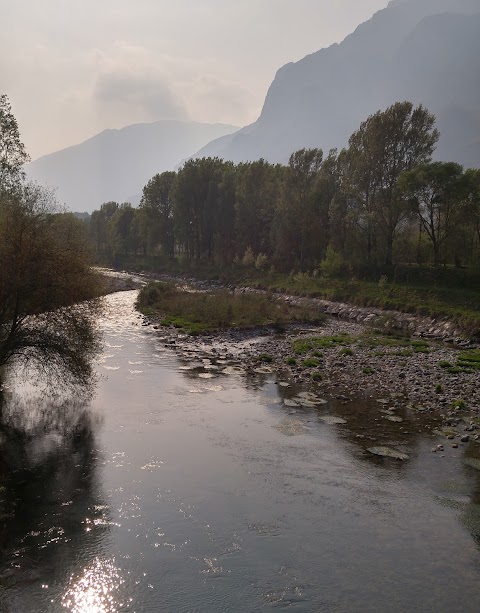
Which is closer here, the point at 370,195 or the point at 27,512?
the point at 27,512

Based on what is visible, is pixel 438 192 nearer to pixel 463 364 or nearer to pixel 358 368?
pixel 463 364

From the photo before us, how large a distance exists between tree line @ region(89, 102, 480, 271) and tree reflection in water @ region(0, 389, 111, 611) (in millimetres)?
56576

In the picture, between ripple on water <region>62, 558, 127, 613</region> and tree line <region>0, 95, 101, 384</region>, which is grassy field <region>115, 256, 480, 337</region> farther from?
ripple on water <region>62, 558, 127, 613</region>

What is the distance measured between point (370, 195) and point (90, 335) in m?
61.5

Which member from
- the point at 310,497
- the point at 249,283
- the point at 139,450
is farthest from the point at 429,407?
the point at 249,283

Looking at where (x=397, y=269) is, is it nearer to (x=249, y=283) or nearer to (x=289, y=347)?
(x=249, y=283)

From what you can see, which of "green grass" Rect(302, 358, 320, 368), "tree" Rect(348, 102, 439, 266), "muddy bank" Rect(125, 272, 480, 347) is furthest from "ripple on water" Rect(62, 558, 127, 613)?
"tree" Rect(348, 102, 439, 266)

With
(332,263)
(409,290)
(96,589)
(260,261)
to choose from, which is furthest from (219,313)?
(96,589)

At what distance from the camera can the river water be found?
12750 mm

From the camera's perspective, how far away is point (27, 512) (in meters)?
16.0

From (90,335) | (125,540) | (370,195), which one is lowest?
(125,540)

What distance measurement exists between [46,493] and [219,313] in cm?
3832

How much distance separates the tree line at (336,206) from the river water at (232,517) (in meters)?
Result: 48.8

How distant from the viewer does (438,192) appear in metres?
64.3
